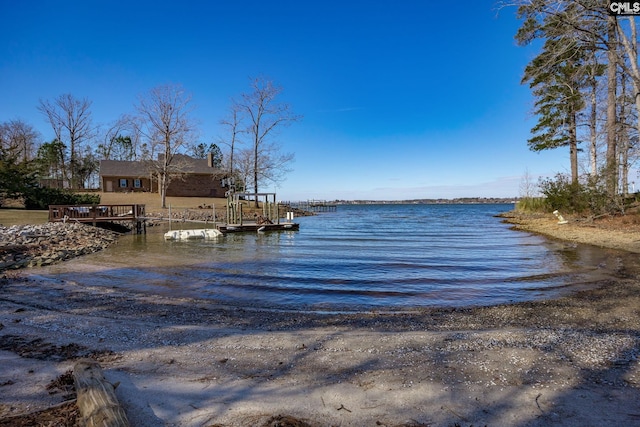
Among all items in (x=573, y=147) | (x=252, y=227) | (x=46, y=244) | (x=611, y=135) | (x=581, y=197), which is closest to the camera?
(x=46, y=244)

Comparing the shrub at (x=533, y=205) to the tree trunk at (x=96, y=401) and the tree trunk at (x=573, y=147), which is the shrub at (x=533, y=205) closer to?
the tree trunk at (x=573, y=147)

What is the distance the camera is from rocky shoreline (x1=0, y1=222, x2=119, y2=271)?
42.8ft

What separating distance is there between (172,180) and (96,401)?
179 feet

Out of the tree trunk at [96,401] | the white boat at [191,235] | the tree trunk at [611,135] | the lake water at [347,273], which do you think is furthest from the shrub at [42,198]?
the tree trunk at [611,135]

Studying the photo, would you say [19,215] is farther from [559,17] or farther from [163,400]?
[559,17]

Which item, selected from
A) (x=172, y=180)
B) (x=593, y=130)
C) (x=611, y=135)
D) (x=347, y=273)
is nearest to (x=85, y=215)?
(x=347, y=273)

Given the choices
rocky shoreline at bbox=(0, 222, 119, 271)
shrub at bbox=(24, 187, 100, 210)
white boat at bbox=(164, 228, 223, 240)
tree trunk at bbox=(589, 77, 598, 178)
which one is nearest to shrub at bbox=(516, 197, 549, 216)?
tree trunk at bbox=(589, 77, 598, 178)

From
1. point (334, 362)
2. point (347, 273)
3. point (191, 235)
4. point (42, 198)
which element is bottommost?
point (347, 273)

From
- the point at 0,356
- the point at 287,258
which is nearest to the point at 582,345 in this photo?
the point at 0,356

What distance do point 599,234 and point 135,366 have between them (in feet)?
71.1

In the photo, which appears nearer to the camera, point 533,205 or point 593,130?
point 593,130

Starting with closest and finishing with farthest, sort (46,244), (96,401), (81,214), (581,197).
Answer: (96,401) → (46,244) → (581,197) → (81,214)

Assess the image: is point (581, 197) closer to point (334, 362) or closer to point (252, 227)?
point (252, 227)

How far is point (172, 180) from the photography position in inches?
2110
